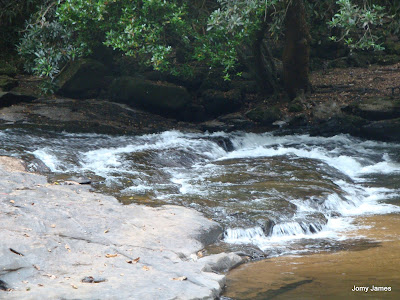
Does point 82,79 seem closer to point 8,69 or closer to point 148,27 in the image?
point 8,69

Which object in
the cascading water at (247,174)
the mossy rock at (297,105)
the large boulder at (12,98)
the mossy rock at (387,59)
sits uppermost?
the mossy rock at (387,59)

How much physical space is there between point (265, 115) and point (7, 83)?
8.20 m

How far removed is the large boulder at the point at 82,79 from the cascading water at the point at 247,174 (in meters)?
3.33

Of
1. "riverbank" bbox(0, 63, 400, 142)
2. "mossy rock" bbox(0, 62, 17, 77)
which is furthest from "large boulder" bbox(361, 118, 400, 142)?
"mossy rock" bbox(0, 62, 17, 77)

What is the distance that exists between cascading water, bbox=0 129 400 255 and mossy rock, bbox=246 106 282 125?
35.7 inches

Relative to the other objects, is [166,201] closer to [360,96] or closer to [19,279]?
[19,279]

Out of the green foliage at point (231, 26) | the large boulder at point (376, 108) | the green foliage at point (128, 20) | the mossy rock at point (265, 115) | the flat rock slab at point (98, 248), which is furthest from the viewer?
the mossy rock at point (265, 115)

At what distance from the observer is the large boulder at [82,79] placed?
54.3ft

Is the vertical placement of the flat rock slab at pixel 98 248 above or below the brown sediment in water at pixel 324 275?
above

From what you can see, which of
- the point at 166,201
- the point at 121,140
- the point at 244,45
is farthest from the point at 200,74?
the point at 166,201

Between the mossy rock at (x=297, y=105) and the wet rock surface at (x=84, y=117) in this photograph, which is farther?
the mossy rock at (x=297, y=105)

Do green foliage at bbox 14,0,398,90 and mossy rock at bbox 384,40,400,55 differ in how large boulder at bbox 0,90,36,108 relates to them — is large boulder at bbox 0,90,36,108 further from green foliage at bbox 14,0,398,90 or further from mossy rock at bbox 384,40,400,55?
mossy rock at bbox 384,40,400,55

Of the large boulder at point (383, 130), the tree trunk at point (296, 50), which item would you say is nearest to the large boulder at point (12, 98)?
the tree trunk at point (296, 50)

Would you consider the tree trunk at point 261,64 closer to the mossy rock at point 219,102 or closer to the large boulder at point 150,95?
the mossy rock at point 219,102
